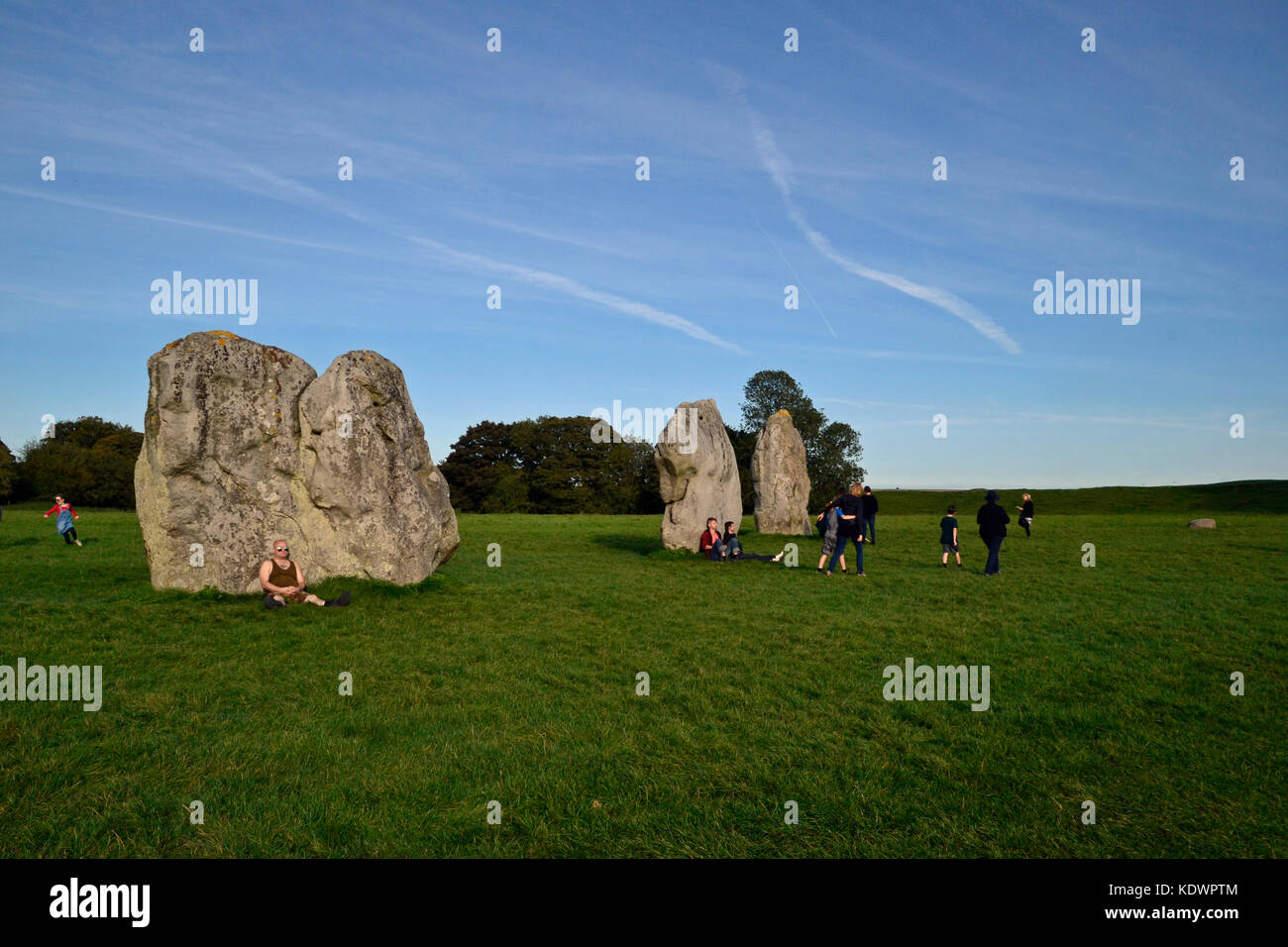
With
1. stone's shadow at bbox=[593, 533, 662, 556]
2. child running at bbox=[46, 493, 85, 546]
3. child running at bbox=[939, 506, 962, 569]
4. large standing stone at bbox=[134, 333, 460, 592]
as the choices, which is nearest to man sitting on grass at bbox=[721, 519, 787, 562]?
stone's shadow at bbox=[593, 533, 662, 556]

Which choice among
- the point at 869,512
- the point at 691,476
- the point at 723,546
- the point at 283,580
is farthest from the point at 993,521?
the point at 283,580

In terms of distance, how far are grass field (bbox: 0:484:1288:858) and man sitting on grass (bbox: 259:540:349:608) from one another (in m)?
0.29

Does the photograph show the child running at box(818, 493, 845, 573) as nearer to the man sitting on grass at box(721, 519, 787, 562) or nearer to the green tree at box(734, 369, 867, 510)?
the man sitting on grass at box(721, 519, 787, 562)

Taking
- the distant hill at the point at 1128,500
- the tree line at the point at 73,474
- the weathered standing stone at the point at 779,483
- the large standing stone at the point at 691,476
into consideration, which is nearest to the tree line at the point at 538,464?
the tree line at the point at 73,474

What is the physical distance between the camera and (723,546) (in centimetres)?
2192

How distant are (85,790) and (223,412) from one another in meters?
9.82

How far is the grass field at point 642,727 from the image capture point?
17.1ft

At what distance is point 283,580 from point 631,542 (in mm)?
16334

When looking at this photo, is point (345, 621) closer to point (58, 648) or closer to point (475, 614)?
point (475, 614)

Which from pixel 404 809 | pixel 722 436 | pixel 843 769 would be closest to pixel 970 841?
pixel 843 769

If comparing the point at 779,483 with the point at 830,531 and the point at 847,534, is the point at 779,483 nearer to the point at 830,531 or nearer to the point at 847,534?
the point at 830,531

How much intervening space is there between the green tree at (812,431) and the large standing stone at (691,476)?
117 feet

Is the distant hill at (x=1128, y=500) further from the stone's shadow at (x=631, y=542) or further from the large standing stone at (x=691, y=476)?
the large standing stone at (x=691, y=476)
